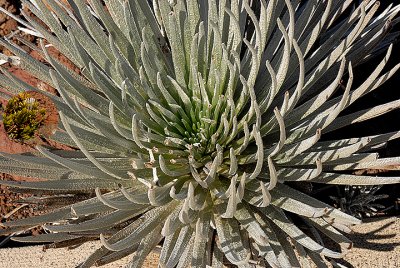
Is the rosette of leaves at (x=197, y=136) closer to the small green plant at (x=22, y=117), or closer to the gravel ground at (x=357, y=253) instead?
the small green plant at (x=22, y=117)

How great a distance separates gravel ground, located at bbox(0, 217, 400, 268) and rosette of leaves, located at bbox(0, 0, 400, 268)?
0.23 meters

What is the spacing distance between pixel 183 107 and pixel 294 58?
0.32 metres

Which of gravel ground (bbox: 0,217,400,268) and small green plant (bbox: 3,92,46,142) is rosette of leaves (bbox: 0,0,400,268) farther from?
gravel ground (bbox: 0,217,400,268)

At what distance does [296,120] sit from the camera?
144 centimetres

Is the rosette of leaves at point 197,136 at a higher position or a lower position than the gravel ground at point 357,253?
higher

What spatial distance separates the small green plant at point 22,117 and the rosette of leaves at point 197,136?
0.19ft

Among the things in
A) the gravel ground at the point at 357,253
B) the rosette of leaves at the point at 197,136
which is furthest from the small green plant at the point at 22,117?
the gravel ground at the point at 357,253

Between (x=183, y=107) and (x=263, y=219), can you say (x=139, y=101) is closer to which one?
(x=183, y=107)

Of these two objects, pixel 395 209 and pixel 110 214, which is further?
pixel 395 209

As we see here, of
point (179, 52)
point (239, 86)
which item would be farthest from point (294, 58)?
point (179, 52)

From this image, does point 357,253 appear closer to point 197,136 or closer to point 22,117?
point 197,136

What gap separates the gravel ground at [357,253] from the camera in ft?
5.49

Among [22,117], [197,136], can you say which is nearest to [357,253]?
[197,136]

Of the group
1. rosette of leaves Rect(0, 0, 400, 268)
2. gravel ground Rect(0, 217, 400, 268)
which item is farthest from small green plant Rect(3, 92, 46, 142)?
gravel ground Rect(0, 217, 400, 268)
